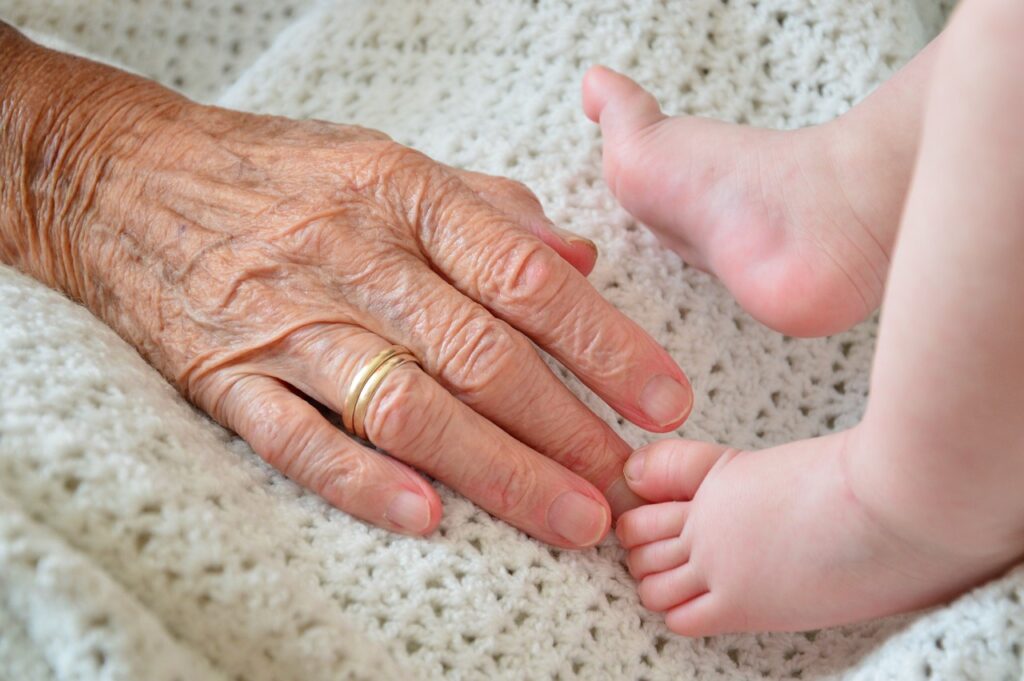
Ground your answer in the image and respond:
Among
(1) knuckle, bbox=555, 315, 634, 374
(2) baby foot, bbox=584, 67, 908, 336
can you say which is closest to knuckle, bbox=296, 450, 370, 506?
(1) knuckle, bbox=555, 315, 634, 374

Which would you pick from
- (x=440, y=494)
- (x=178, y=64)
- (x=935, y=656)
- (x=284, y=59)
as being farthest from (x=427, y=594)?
(x=178, y=64)

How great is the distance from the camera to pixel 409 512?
805 mm

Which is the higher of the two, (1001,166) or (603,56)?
(1001,166)

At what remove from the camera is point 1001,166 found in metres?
0.56

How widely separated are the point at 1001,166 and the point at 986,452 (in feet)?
0.62

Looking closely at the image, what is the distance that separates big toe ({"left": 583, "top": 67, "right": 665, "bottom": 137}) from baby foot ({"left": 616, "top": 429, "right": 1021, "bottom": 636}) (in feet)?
1.21

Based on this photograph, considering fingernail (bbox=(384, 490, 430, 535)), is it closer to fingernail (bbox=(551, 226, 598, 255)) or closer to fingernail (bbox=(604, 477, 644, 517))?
fingernail (bbox=(604, 477, 644, 517))

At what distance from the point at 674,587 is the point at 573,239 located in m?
0.35

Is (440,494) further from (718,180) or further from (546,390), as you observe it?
(718,180)

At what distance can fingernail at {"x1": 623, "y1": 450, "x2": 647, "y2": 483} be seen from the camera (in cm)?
88

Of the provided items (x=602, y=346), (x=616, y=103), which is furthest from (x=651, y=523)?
(x=616, y=103)

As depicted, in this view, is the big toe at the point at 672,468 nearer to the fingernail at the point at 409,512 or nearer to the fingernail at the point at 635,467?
the fingernail at the point at 635,467

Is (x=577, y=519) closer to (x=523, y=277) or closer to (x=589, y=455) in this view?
(x=589, y=455)

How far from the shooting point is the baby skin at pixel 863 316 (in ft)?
1.89
